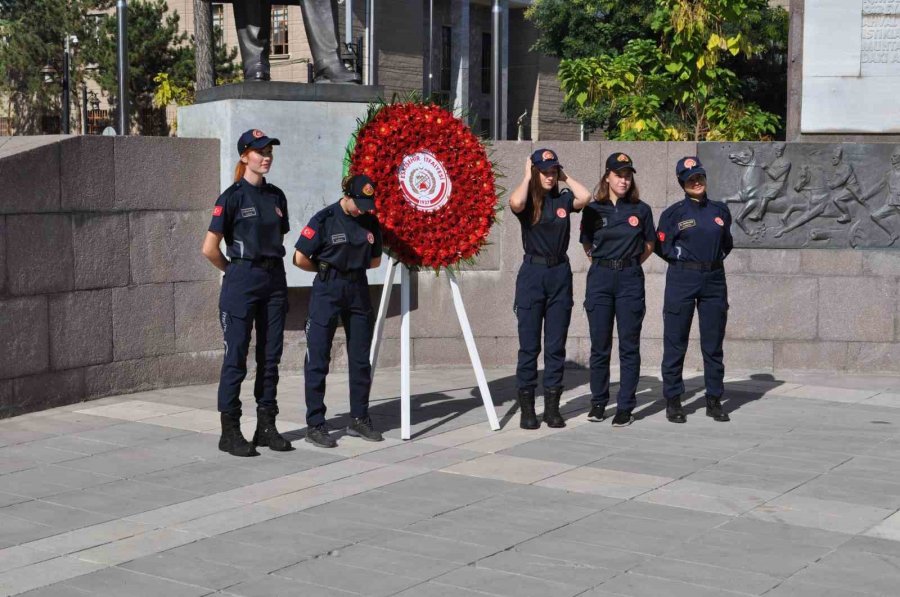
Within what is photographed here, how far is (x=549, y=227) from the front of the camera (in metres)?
8.62

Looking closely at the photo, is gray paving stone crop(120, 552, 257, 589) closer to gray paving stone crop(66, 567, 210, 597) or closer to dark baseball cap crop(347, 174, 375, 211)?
gray paving stone crop(66, 567, 210, 597)

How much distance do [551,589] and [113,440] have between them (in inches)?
162

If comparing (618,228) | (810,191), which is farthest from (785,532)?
(810,191)

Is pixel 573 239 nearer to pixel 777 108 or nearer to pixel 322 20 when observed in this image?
pixel 322 20

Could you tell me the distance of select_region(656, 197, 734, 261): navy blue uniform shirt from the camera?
9.09m

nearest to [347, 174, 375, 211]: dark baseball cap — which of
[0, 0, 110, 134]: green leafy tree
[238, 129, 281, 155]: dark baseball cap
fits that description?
[238, 129, 281, 155]: dark baseball cap

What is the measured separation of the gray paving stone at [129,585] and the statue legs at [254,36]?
619 centimetres

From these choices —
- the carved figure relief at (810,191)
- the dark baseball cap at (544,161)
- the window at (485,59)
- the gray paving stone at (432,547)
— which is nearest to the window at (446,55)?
the window at (485,59)

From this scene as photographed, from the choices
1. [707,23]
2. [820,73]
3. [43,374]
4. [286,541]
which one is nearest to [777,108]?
[707,23]

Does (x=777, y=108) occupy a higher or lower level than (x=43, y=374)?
higher

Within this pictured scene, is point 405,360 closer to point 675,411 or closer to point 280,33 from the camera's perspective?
point 675,411

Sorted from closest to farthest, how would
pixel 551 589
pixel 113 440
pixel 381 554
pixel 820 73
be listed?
pixel 551 589
pixel 381 554
pixel 113 440
pixel 820 73

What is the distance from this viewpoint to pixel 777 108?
1538 inches

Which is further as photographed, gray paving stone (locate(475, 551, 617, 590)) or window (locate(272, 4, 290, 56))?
window (locate(272, 4, 290, 56))
